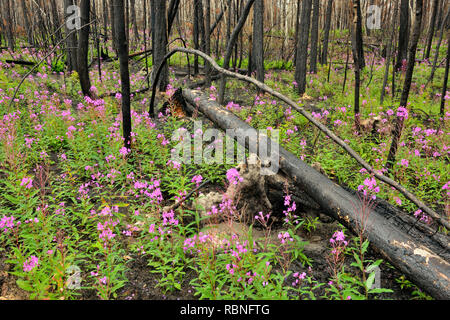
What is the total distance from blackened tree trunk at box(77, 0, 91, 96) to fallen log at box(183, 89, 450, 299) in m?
4.77

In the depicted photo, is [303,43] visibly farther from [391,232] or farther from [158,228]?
[158,228]

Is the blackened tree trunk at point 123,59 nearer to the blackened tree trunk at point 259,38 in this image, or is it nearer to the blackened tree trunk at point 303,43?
the blackened tree trunk at point 259,38

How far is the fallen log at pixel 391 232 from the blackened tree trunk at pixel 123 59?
1.89m

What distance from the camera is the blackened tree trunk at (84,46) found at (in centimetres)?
603

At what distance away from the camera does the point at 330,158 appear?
15.4 ft

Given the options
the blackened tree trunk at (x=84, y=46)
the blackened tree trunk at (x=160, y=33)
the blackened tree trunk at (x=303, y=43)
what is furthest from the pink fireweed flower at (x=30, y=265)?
the blackened tree trunk at (x=303, y=43)

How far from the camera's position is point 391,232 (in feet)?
8.14

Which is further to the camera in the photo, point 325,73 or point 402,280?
point 325,73

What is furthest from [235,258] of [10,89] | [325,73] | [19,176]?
[325,73]

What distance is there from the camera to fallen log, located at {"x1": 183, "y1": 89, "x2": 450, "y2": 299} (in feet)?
7.07

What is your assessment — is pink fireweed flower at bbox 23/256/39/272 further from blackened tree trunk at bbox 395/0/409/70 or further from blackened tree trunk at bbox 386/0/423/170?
blackened tree trunk at bbox 395/0/409/70

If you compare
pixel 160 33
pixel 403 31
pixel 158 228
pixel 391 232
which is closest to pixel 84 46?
pixel 160 33
